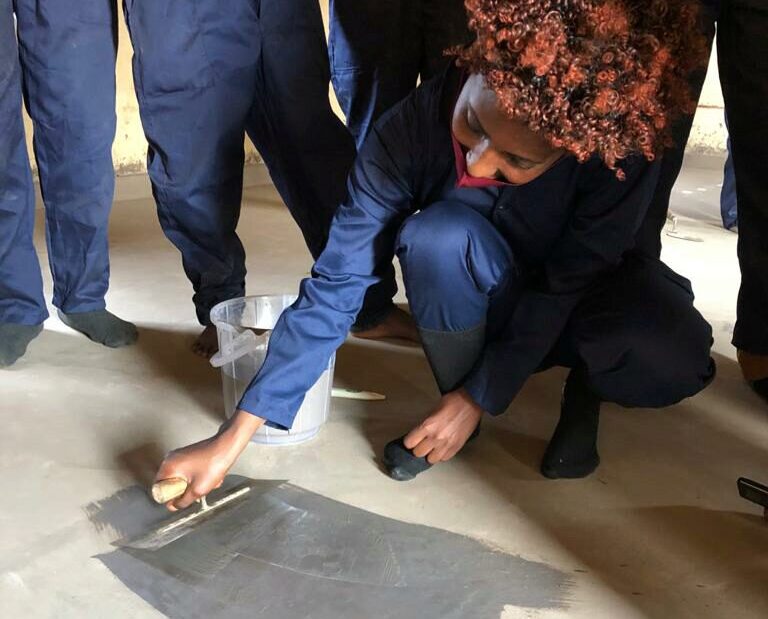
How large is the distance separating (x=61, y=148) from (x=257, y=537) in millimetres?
985

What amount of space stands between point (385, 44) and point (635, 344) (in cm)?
93

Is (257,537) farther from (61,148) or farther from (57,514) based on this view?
(61,148)

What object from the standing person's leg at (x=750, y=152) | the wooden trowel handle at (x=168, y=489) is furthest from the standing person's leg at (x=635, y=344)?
the wooden trowel handle at (x=168, y=489)

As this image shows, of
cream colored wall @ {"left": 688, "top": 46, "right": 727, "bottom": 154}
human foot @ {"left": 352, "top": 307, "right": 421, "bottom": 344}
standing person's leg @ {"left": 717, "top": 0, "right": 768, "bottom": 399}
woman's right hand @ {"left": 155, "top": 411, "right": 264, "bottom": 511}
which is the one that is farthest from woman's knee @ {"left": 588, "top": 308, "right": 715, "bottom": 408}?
cream colored wall @ {"left": 688, "top": 46, "right": 727, "bottom": 154}

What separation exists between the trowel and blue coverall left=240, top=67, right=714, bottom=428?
0.59 ft

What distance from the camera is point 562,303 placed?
1.18m

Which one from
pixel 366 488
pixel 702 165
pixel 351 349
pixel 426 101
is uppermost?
pixel 426 101

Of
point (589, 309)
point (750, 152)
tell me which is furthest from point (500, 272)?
point (750, 152)

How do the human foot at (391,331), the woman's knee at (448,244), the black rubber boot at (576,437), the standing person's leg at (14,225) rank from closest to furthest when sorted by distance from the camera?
the woman's knee at (448,244) → the black rubber boot at (576,437) → the standing person's leg at (14,225) → the human foot at (391,331)

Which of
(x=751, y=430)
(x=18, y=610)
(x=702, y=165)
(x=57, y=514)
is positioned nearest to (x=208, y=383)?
(x=57, y=514)

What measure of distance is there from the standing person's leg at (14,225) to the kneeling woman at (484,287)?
2.58 ft

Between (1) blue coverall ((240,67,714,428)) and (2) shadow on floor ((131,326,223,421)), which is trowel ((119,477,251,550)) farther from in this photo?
(2) shadow on floor ((131,326,223,421))

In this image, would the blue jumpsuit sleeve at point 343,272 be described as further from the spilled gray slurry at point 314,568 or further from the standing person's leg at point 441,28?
the standing person's leg at point 441,28

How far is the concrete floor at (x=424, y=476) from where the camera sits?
101 centimetres
